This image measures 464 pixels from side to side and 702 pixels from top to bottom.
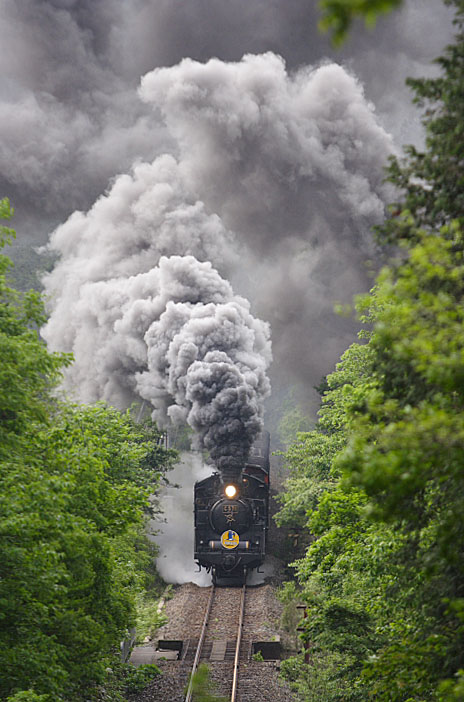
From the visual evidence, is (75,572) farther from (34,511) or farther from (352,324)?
(352,324)

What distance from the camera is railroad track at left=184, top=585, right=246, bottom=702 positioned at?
13.2m

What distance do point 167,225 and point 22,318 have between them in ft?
93.1

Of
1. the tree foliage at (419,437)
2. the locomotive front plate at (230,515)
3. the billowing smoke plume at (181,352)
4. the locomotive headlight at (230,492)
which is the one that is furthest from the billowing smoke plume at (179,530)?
the tree foliage at (419,437)

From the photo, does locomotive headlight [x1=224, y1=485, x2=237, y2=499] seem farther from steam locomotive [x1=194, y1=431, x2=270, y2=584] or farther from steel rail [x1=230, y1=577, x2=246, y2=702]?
steel rail [x1=230, y1=577, x2=246, y2=702]

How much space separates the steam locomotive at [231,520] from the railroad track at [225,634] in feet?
3.25

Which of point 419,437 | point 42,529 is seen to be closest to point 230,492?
point 42,529

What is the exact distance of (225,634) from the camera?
50.8ft

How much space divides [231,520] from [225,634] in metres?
3.48

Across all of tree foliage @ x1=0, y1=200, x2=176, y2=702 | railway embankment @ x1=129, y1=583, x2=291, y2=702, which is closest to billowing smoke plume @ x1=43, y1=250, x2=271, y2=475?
railway embankment @ x1=129, y1=583, x2=291, y2=702

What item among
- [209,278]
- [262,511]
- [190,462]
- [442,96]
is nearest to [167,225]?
[209,278]

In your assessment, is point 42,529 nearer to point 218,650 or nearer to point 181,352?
point 218,650

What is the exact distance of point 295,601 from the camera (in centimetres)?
1695

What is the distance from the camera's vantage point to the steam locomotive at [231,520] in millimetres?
18172

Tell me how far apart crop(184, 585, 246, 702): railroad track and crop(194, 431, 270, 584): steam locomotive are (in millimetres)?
990
